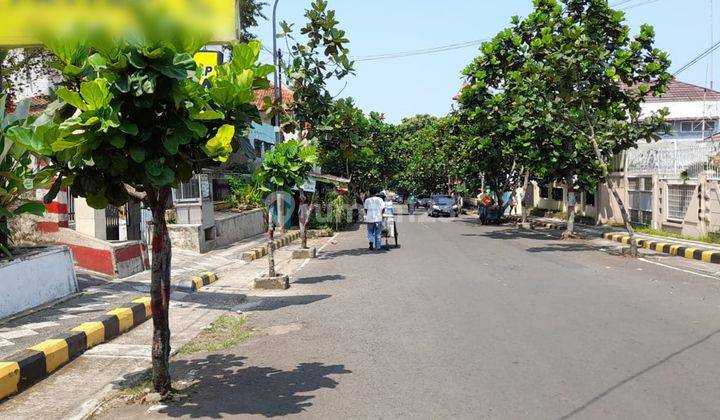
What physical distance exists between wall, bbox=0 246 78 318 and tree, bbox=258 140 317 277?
12.1 ft

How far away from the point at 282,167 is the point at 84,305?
4.43m

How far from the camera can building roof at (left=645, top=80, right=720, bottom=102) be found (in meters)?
40.3

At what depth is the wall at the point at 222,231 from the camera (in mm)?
17406

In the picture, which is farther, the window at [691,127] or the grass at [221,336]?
the window at [691,127]

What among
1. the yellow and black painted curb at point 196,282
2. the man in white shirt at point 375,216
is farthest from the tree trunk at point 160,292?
the man in white shirt at point 375,216

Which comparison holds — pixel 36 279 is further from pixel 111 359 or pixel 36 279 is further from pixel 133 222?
pixel 133 222

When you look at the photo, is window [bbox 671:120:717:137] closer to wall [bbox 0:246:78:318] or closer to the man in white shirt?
the man in white shirt

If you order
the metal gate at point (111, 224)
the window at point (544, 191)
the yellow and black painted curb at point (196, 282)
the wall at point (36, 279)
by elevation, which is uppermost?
the window at point (544, 191)

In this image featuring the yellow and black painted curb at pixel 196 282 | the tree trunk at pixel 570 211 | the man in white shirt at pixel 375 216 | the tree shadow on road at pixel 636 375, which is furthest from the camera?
the tree trunk at pixel 570 211

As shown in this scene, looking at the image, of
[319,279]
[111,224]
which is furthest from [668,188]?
[111,224]

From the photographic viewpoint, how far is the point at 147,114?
4586mm

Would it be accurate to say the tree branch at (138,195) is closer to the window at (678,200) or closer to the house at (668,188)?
the house at (668,188)

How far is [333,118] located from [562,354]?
1197 centimetres

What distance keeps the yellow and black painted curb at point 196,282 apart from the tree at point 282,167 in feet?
4.66
